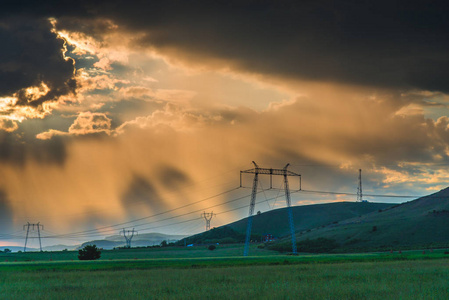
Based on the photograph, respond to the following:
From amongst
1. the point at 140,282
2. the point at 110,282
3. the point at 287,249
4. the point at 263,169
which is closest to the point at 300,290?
the point at 140,282

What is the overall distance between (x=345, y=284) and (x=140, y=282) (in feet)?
70.8

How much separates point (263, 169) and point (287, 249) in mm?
57633

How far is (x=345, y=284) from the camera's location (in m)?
46.4

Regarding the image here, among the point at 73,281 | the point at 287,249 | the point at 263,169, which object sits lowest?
the point at 287,249

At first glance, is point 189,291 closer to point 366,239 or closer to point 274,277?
point 274,277

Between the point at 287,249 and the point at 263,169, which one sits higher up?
the point at 263,169

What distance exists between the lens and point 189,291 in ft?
137

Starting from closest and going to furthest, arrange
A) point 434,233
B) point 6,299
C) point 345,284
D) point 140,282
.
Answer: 1. point 6,299
2. point 345,284
3. point 140,282
4. point 434,233

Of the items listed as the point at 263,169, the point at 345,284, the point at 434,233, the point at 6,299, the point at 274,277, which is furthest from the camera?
the point at 434,233

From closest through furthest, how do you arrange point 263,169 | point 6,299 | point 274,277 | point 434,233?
point 6,299 < point 274,277 < point 263,169 < point 434,233

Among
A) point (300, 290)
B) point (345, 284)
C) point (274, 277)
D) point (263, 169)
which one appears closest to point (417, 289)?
point (345, 284)

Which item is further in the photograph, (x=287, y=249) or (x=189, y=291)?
(x=287, y=249)

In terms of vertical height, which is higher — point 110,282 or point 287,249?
point 110,282

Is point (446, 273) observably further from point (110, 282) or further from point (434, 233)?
point (434, 233)
